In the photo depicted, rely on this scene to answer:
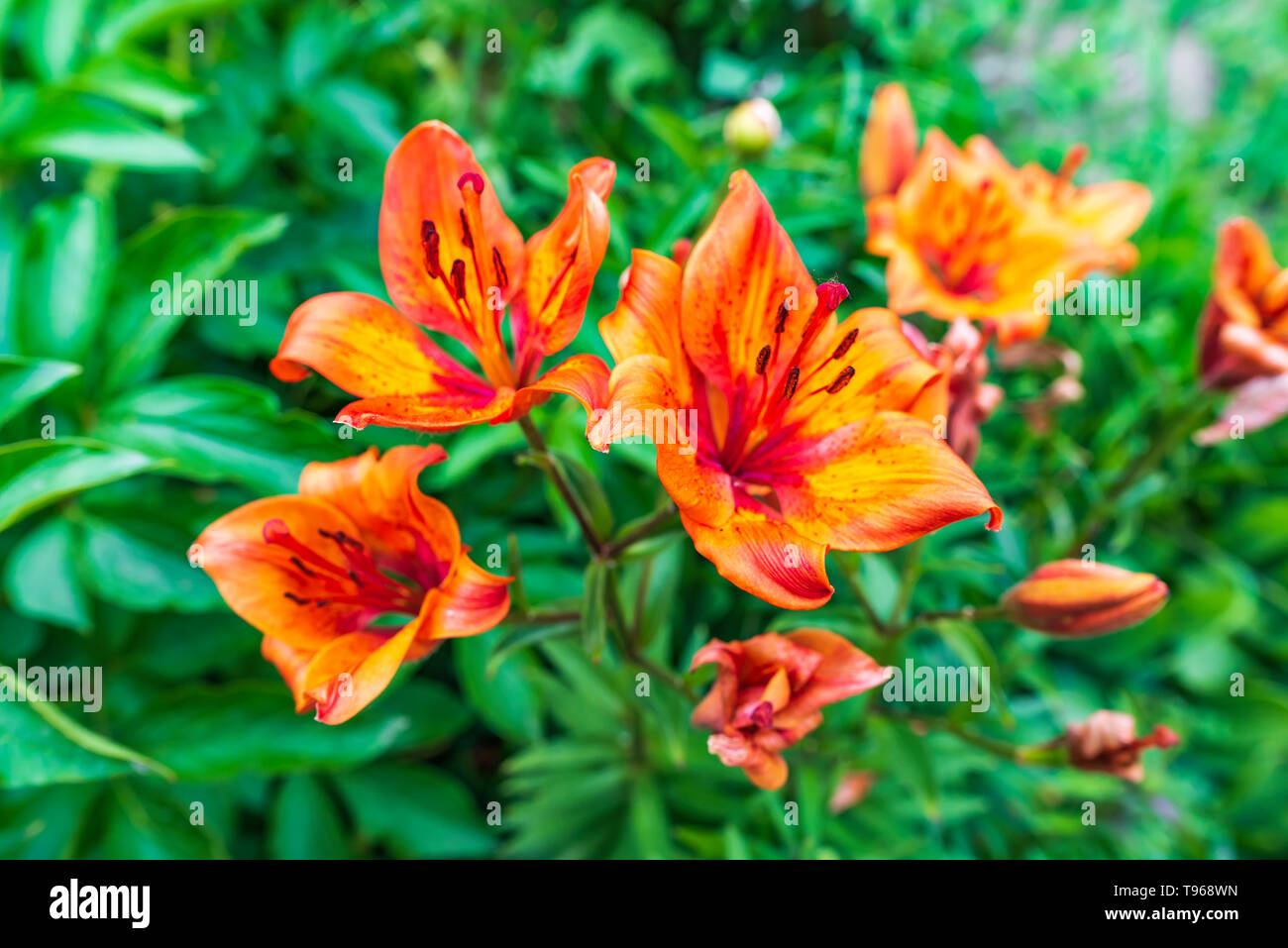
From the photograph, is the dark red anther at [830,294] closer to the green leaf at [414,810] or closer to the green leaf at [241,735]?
the green leaf at [241,735]

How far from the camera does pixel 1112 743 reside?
0.84 metres

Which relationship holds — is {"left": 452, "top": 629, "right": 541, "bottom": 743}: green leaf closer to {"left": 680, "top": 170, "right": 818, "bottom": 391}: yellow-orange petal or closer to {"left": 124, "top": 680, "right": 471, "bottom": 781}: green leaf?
{"left": 124, "top": 680, "right": 471, "bottom": 781}: green leaf

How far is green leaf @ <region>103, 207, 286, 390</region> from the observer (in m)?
0.98

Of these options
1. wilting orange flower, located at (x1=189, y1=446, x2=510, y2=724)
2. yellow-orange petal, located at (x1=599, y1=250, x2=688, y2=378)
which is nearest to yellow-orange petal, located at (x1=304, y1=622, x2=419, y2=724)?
wilting orange flower, located at (x1=189, y1=446, x2=510, y2=724)

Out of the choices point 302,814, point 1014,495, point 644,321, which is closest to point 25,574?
point 302,814

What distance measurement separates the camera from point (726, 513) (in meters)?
0.64

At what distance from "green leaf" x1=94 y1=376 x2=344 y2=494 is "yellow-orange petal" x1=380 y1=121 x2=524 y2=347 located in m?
0.23

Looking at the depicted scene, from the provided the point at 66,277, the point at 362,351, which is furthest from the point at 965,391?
the point at 66,277

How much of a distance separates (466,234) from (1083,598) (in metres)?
0.63

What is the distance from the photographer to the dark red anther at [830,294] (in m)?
0.68

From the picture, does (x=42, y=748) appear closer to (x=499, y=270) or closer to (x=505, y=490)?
(x=499, y=270)

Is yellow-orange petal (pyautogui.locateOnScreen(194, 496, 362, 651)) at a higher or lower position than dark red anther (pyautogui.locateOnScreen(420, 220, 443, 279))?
lower

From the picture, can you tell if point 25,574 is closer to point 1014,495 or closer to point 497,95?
point 497,95

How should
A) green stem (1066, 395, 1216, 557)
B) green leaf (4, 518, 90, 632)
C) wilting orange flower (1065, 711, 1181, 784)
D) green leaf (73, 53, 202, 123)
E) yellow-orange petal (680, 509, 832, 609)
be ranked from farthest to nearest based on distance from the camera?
green stem (1066, 395, 1216, 557), green leaf (73, 53, 202, 123), green leaf (4, 518, 90, 632), wilting orange flower (1065, 711, 1181, 784), yellow-orange petal (680, 509, 832, 609)
